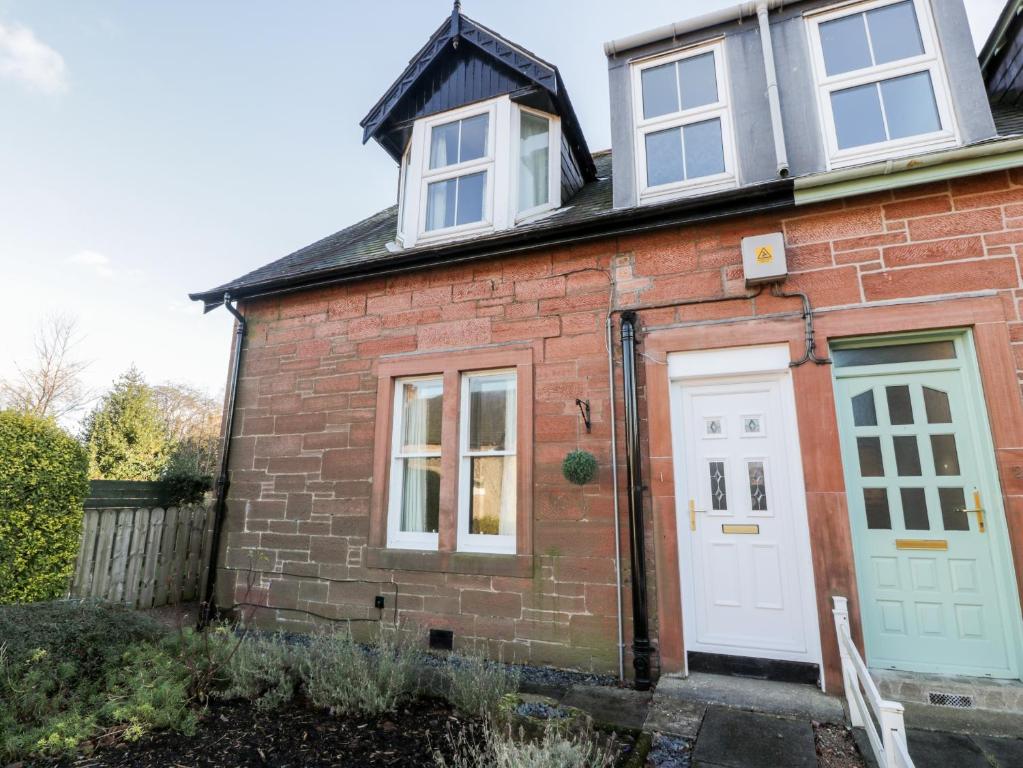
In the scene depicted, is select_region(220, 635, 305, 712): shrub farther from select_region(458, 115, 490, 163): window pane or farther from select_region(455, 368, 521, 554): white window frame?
select_region(458, 115, 490, 163): window pane

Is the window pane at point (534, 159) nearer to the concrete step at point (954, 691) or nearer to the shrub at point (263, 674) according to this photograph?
the shrub at point (263, 674)

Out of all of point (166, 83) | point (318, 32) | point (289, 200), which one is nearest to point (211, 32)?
point (166, 83)

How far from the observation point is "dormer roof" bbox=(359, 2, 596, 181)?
580 cm

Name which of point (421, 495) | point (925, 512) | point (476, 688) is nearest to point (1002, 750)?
point (925, 512)

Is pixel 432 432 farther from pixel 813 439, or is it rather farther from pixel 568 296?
pixel 813 439

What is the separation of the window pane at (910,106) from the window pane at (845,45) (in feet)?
1.23

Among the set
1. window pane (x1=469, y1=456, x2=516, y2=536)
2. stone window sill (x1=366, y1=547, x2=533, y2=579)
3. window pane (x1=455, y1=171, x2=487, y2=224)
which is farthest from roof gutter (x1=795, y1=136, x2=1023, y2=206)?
stone window sill (x1=366, y1=547, x2=533, y2=579)

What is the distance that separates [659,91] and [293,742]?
6791 mm

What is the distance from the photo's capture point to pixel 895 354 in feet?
12.8

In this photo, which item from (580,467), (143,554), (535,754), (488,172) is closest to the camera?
(535,754)

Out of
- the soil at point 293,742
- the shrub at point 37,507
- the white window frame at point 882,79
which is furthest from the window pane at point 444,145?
the soil at point 293,742

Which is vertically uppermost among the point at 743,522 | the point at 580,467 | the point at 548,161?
the point at 548,161

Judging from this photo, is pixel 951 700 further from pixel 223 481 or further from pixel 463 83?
pixel 463 83

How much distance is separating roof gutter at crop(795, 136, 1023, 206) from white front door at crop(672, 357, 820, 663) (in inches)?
64.6
